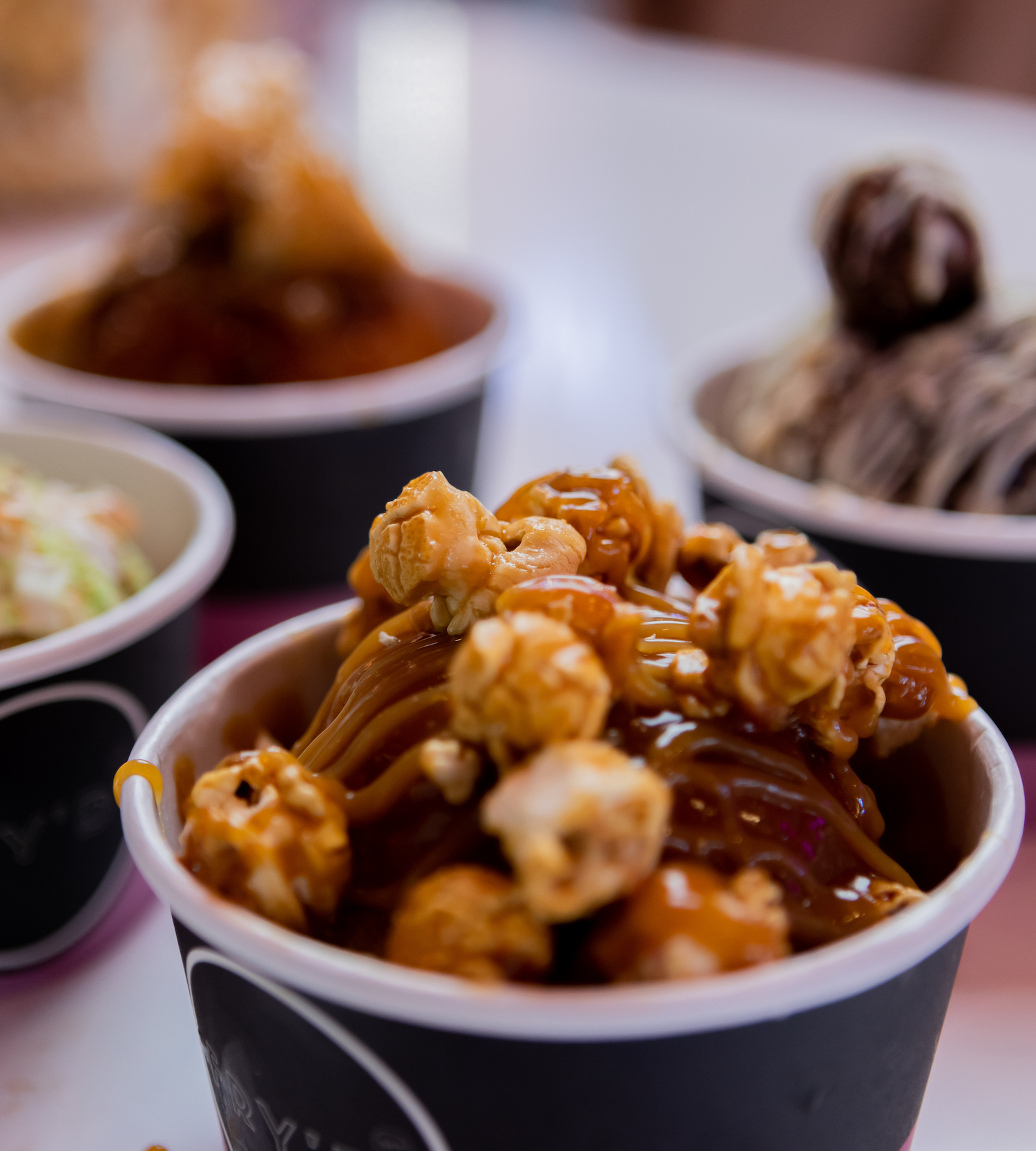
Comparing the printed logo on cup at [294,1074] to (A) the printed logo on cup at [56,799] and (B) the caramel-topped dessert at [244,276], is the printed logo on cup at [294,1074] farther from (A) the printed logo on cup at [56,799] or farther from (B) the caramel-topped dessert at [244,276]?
(B) the caramel-topped dessert at [244,276]

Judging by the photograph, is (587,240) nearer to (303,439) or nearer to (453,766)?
(303,439)

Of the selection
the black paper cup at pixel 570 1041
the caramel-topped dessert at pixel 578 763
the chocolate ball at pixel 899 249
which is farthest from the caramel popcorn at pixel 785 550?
the chocolate ball at pixel 899 249

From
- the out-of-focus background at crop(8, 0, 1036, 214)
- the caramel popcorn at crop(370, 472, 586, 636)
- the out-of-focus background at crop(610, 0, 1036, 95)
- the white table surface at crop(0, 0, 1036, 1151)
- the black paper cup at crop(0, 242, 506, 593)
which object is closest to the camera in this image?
the caramel popcorn at crop(370, 472, 586, 636)

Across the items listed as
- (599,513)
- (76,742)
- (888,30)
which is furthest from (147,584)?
(888,30)

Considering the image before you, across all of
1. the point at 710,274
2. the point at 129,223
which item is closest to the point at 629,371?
the point at 710,274

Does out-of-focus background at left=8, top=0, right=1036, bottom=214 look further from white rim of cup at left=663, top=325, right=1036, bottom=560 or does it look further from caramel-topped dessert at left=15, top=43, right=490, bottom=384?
white rim of cup at left=663, top=325, right=1036, bottom=560

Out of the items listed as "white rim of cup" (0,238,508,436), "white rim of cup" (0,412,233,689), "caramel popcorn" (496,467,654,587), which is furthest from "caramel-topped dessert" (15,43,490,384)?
"caramel popcorn" (496,467,654,587)
